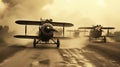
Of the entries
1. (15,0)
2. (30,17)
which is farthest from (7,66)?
(30,17)

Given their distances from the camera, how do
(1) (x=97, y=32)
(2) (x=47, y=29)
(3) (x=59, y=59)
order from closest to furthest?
1. (3) (x=59, y=59)
2. (2) (x=47, y=29)
3. (1) (x=97, y=32)

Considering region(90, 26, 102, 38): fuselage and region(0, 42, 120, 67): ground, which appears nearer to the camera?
region(0, 42, 120, 67): ground

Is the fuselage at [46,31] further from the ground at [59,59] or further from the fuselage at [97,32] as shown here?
the fuselage at [97,32]

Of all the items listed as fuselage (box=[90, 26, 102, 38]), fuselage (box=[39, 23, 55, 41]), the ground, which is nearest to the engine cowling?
fuselage (box=[39, 23, 55, 41])

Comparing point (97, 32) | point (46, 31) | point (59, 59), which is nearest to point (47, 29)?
point (46, 31)

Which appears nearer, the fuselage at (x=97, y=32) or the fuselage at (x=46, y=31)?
the fuselage at (x=46, y=31)

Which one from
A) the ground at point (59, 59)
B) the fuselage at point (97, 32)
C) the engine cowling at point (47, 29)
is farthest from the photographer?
the fuselage at point (97, 32)

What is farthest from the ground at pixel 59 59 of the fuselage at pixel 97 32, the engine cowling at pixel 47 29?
the fuselage at pixel 97 32

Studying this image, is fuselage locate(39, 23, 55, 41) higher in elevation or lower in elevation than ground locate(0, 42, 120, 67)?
higher

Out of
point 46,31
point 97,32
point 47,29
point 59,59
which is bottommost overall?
point 59,59

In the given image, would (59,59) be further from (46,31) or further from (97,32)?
(97,32)

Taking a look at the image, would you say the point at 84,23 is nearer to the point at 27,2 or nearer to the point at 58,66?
the point at 27,2

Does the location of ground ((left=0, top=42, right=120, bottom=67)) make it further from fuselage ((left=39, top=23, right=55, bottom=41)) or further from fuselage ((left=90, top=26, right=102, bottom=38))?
fuselage ((left=90, top=26, right=102, bottom=38))

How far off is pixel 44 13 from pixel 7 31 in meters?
15.4
